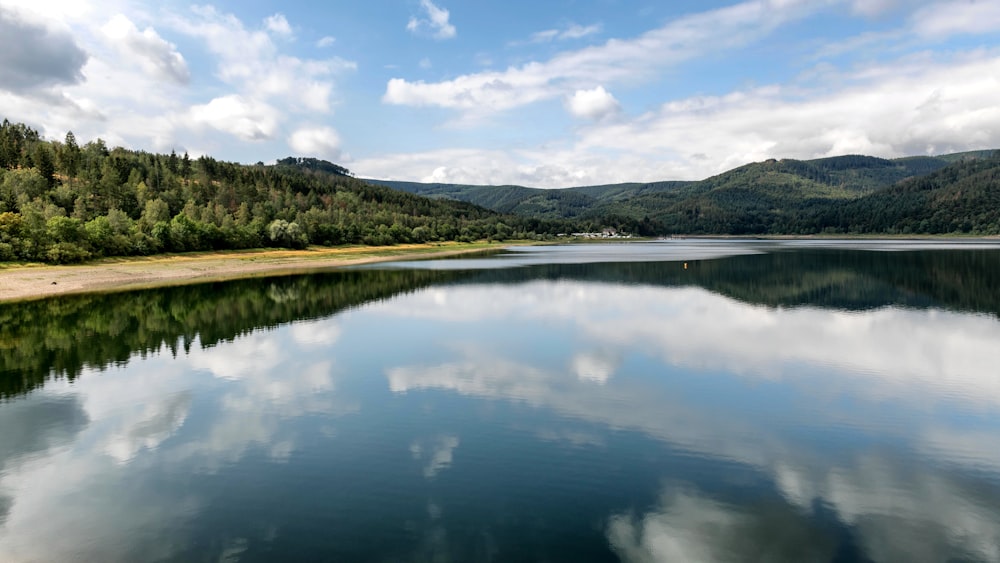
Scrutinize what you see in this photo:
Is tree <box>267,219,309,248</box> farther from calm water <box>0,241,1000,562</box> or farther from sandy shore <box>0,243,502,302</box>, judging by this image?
calm water <box>0,241,1000,562</box>

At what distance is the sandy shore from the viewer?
58312mm

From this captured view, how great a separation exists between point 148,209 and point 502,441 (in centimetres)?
11451

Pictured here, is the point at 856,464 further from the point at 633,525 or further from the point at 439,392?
the point at 439,392

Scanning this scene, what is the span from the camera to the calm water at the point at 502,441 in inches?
439

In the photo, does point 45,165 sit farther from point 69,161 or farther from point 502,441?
point 502,441

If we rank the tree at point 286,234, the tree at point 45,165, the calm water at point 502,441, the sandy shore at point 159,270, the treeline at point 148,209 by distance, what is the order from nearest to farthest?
the calm water at point 502,441 → the sandy shore at point 159,270 → the treeline at point 148,209 → the tree at point 45,165 → the tree at point 286,234

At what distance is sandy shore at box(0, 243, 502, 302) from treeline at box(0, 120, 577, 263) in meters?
3.57

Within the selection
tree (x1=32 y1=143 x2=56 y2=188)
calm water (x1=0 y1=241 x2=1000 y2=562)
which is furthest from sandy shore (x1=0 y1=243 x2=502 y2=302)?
tree (x1=32 y1=143 x2=56 y2=188)

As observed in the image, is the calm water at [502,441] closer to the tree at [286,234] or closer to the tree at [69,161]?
the tree at [286,234]

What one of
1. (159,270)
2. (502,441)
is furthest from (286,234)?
(502,441)

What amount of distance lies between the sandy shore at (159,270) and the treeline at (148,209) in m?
3.57

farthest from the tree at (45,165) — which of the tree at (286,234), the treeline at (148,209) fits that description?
the tree at (286,234)

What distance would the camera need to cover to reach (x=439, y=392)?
22.0 meters

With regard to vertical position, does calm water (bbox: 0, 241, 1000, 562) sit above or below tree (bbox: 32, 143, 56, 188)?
below
